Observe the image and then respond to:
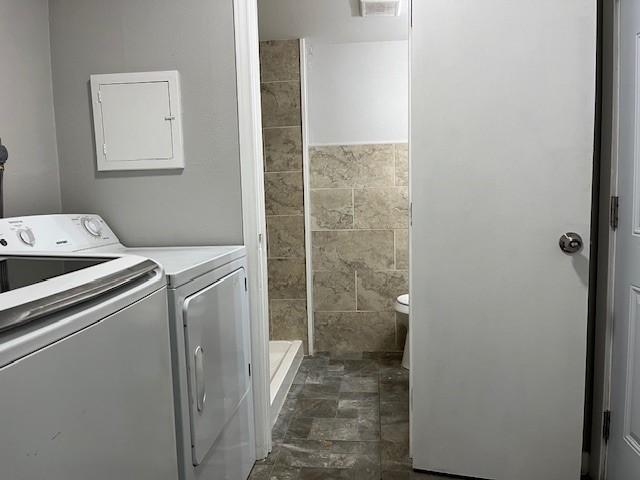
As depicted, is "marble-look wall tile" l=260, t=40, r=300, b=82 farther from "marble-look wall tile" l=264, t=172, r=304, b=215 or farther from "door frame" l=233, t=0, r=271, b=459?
"door frame" l=233, t=0, r=271, b=459

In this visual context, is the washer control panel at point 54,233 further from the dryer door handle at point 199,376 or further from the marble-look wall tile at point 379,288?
the marble-look wall tile at point 379,288

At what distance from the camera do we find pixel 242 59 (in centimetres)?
189

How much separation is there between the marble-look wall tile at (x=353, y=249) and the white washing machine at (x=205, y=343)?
4.87 feet

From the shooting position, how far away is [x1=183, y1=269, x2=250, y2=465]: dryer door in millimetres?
1353

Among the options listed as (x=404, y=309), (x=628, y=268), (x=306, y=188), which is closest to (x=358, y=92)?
(x=306, y=188)

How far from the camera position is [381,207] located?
10.8 ft

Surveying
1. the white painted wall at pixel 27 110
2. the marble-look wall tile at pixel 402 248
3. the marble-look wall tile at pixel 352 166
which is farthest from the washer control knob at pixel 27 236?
the marble-look wall tile at pixel 402 248

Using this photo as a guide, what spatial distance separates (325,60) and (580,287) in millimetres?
2376

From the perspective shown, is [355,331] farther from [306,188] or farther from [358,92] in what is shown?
[358,92]

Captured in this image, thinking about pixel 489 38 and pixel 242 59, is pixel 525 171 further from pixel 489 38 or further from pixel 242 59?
pixel 242 59

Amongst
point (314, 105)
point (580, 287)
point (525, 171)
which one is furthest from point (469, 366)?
point (314, 105)

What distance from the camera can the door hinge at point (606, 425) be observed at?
1657 mm

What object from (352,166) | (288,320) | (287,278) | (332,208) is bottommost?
(288,320)

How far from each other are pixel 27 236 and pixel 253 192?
Result: 851 millimetres
